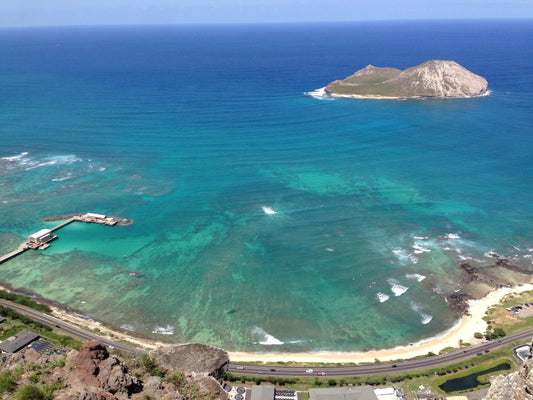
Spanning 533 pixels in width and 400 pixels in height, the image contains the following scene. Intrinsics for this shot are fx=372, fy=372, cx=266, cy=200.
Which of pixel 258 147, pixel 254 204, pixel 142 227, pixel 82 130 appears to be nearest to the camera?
pixel 142 227

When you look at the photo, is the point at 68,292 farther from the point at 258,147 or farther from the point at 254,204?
the point at 258,147

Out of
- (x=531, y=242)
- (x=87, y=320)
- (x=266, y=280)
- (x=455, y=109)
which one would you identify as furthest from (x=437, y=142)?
(x=87, y=320)

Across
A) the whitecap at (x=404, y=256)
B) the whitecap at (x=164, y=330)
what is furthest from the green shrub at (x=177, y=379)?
the whitecap at (x=404, y=256)

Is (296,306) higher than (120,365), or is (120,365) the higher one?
(120,365)

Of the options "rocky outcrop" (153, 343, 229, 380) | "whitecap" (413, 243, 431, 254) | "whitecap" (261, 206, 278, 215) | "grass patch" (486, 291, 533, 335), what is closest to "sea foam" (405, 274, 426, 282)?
"whitecap" (413, 243, 431, 254)

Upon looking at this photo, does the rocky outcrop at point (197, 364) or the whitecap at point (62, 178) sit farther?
the whitecap at point (62, 178)

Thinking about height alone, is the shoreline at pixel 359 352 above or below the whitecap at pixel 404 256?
below

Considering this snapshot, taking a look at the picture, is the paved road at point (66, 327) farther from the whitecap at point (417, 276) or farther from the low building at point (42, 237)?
the whitecap at point (417, 276)
